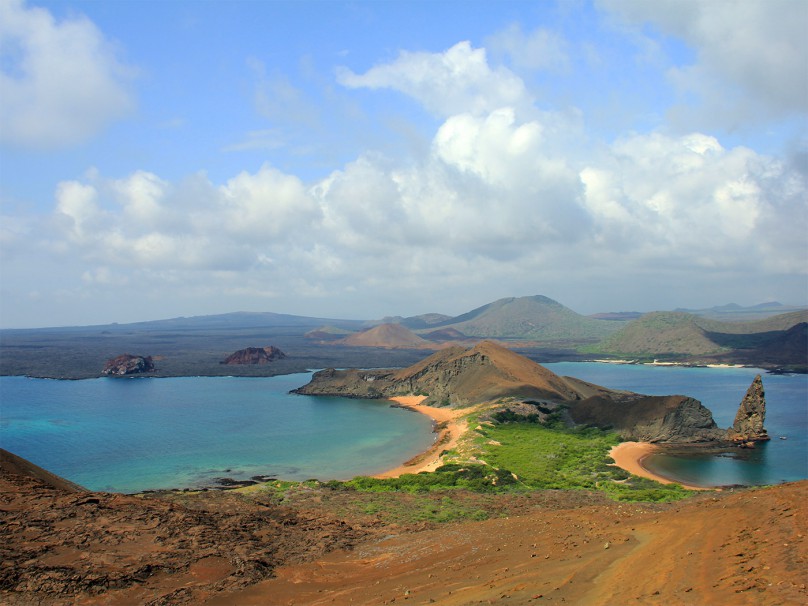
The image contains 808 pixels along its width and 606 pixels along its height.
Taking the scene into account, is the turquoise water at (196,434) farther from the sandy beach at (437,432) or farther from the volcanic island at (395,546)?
the volcanic island at (395,546)

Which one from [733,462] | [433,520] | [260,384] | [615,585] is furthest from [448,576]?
[260,384]

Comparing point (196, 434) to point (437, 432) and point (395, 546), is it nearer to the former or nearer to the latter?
point (437, 432)

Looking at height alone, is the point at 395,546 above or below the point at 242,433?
above

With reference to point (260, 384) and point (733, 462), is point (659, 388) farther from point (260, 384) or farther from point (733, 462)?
point (260, 384)

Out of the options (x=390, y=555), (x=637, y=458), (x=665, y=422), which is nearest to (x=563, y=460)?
(x=637, y=458)

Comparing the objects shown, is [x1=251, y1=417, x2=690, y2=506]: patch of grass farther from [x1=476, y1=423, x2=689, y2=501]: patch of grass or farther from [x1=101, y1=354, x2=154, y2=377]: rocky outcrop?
[x1=101, y1=354, x2=154, y2=377]: rocky outcrop

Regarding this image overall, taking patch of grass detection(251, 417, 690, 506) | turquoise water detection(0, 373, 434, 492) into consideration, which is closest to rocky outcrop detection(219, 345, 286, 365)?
turquoise water detection(0, 373, 434, 492)

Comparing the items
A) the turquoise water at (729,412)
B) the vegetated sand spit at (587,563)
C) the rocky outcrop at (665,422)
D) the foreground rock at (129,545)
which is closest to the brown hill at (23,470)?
the foreground rock at (129,545)
